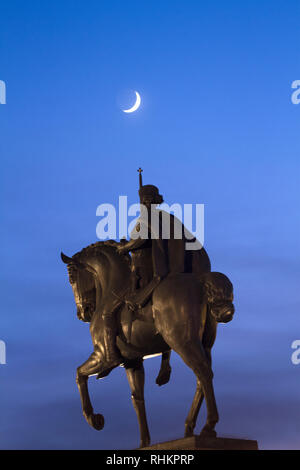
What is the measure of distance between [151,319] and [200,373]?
1349 mm

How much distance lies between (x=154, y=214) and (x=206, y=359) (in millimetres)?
2674

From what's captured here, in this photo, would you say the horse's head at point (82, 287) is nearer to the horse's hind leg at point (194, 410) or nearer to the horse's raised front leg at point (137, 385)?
the horse's raised front leg at point (137, 385)

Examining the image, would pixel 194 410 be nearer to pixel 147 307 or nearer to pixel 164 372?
pixel 164 372

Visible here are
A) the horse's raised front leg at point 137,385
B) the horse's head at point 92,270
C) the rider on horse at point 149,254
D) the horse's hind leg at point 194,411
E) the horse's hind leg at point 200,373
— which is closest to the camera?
the horse's hind leg at point 200,373

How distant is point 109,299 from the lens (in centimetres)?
1527

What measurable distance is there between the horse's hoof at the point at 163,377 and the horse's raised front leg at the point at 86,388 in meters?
1.08

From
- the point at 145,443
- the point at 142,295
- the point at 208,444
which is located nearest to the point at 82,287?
the point at 142,295

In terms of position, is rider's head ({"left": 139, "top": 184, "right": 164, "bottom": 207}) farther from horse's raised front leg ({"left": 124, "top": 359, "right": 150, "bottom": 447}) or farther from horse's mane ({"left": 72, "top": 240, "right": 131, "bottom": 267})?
horse's raised front leg ({"left": 124, "top": 359, "right": 150, "bottom": 447})

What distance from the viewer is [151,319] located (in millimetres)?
14461

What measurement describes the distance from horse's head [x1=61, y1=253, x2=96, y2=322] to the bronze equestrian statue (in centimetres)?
2

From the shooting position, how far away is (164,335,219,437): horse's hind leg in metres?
13.4

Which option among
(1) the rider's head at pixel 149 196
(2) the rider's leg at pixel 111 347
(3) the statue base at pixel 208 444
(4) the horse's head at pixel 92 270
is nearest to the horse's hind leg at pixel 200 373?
(3) the statue base at pixel 208 444

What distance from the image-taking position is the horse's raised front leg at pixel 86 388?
15.1 meters
